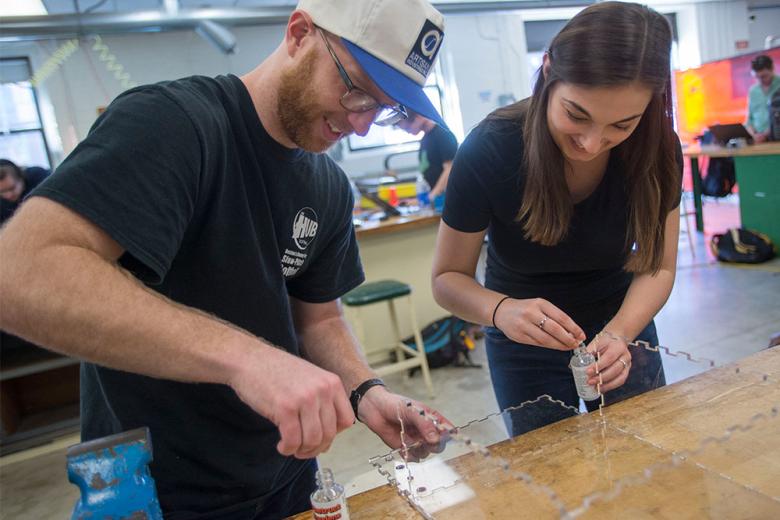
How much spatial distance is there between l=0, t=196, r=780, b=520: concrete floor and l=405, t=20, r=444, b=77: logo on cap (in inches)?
50.2

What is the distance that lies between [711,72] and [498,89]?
282cm

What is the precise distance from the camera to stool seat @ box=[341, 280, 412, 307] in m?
3.06

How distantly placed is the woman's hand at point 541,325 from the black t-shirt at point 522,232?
0.17 metres

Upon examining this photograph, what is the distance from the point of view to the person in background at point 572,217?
1.05 metres

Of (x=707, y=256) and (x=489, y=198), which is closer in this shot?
(x=489, y=198)

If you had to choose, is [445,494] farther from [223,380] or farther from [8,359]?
[8,359]

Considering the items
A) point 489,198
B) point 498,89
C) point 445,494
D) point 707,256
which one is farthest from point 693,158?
point 445,494

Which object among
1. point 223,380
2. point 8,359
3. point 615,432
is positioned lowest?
point 8,359

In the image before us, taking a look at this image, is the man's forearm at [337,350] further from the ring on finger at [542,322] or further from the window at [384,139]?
the window at [384,139]

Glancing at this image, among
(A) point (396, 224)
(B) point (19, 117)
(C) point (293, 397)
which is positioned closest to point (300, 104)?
(C) point (293, 397)

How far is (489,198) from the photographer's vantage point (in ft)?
4.02

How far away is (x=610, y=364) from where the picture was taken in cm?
110

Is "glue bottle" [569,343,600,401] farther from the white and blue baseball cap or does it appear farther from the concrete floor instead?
the concrete floor

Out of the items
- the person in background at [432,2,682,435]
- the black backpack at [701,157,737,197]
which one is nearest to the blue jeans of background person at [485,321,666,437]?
the person in background at [432,2,682,435]
